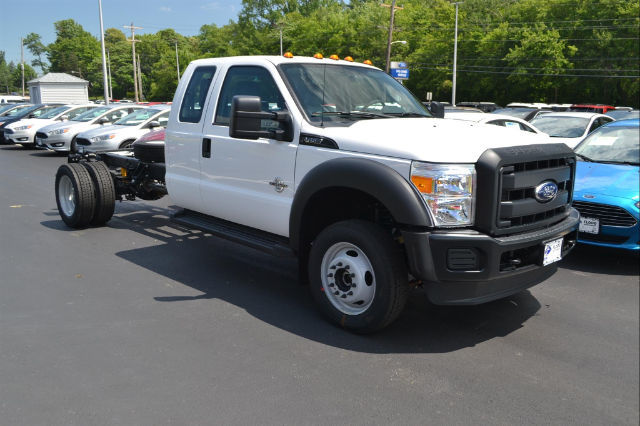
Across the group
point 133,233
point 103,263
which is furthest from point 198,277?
point 133,233

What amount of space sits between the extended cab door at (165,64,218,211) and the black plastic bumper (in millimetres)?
2749

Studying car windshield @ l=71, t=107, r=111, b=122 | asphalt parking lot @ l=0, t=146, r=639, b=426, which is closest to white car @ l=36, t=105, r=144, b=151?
car windshield @ l=71, t=107, r=111, b=122

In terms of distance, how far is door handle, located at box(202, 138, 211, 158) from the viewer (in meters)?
5.69

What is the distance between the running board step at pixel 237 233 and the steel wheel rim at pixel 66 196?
265 centimetres

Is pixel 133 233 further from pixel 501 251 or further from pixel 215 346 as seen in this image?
pixel 501 251

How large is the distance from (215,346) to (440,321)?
1.80 m

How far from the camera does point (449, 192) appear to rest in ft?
12.7

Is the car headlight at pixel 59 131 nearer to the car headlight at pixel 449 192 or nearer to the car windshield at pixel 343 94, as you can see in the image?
the car windshield at pixel 343 94

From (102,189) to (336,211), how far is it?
4.09m

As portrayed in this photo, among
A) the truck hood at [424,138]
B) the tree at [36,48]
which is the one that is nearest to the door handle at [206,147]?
the truck hood at [424,138]

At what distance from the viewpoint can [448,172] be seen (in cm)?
387

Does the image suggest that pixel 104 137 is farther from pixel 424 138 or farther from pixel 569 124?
pixel 424 138

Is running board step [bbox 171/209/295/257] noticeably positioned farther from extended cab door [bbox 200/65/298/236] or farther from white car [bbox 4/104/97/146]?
white car [bbox 4/104/97/146]

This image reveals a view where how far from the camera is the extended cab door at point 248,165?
4.97 metres
